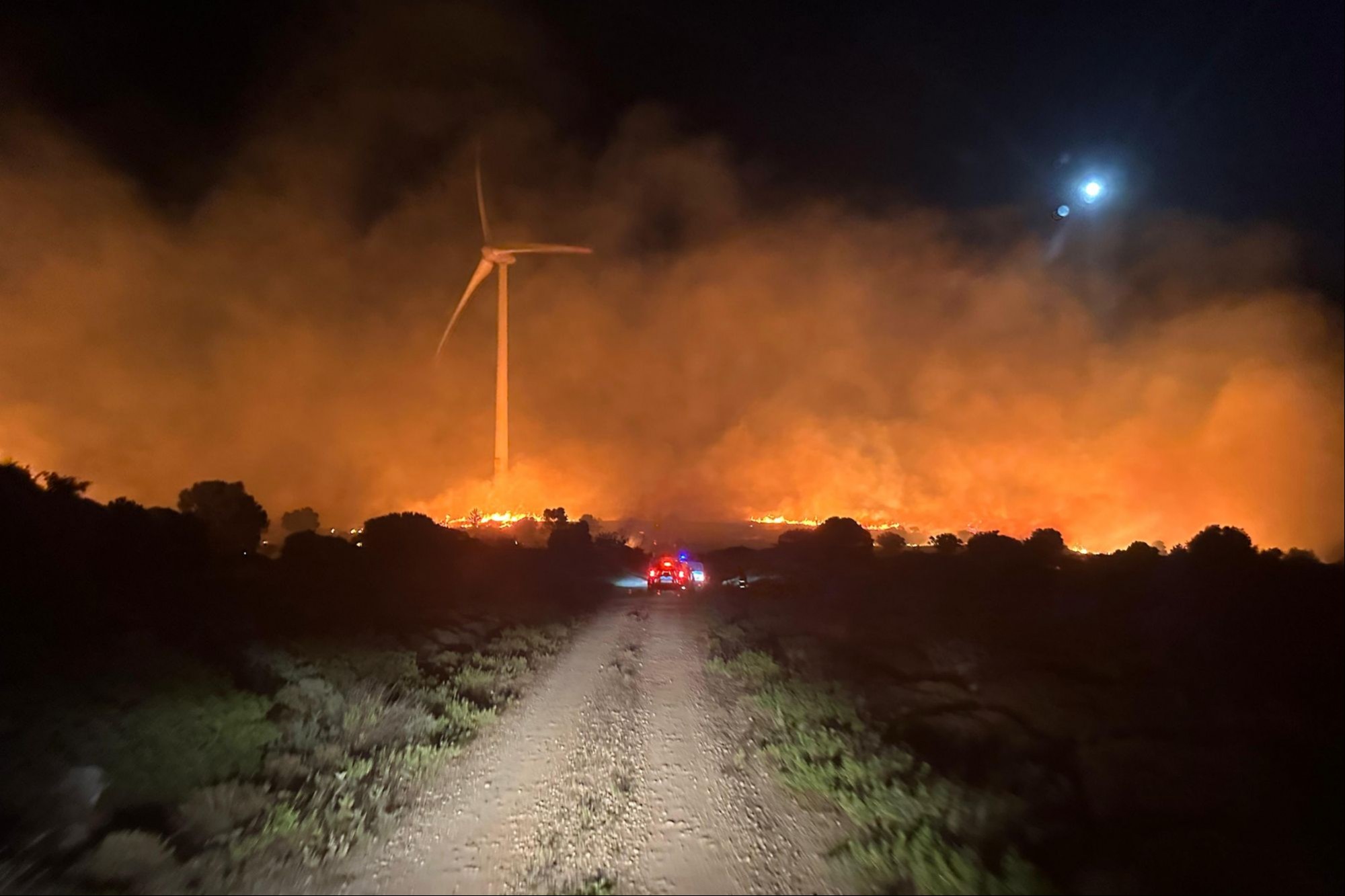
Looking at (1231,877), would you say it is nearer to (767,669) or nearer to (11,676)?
(767,669)

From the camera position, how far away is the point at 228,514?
133 feet

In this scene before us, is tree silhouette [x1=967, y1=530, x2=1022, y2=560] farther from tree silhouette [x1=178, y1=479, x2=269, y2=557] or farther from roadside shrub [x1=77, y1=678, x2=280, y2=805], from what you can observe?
tree silhouette [x1=178, y1=479, x2=269, y2=557]

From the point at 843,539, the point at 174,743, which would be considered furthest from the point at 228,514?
the point at 843,539

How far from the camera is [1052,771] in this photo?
962 centimetres

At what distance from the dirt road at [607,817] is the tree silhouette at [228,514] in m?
33.7

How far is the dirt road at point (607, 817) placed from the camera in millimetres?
6941

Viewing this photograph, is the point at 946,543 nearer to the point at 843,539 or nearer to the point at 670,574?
the point at 843,539

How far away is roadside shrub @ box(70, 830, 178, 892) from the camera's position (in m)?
6.76

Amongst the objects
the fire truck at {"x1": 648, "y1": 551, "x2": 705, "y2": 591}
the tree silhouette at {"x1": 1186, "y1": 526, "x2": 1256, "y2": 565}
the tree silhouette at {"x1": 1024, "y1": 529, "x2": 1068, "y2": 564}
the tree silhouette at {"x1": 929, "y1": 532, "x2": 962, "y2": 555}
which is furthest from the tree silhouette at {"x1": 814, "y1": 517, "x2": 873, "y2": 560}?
the tree silhouette at {"x1": 1186, "y1": 526, "x2": 1256, "y2": 565}

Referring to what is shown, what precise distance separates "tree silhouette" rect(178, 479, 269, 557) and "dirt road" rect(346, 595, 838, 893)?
33678 millimetres

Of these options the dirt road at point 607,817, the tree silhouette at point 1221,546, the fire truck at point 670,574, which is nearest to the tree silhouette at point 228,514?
the fire truck at point 670,574

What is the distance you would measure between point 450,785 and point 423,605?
15.3 meters

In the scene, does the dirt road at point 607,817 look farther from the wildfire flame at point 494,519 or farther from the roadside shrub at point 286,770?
the wildfire flame at point 494,519

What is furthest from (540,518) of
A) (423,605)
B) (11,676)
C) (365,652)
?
(11,676)
